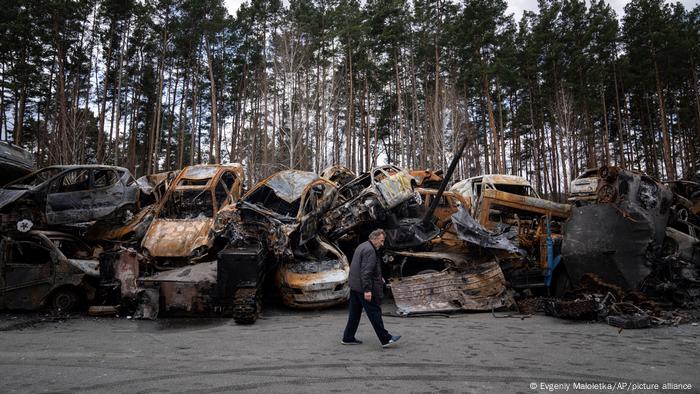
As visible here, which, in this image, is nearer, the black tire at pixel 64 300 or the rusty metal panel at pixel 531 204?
the black tire at pixel 64 300

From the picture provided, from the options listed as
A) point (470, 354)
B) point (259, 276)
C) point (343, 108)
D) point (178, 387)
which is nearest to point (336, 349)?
point (470, 354)

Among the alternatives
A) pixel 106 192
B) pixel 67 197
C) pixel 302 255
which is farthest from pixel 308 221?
pixel 67 197

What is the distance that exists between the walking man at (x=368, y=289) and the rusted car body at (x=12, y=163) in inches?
415

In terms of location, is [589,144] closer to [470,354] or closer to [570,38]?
[570,38]

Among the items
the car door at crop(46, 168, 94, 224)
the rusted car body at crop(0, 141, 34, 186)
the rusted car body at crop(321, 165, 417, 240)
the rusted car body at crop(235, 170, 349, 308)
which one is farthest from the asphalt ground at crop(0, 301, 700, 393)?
the rusted car body at crop(0, 141, 34, 186)

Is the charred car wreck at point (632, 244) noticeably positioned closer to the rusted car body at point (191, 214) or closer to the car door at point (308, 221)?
the car door at point (308, 221)

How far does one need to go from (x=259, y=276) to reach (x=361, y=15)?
23.7 metres

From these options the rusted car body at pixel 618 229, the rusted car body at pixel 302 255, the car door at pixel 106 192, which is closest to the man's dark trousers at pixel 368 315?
the rusted car body at pixel 302 255

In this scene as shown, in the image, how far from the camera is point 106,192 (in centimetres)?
967

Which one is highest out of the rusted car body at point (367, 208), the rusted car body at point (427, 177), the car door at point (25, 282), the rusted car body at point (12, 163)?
the rusted car body at point (12, 163)

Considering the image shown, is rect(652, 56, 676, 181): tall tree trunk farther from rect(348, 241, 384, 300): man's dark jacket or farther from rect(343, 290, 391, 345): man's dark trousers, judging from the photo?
rect(343, 290, 391, 345): man's dark trousers

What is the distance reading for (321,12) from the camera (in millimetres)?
26234

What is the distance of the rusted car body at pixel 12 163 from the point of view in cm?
1019

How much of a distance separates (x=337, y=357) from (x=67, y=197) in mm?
8019
